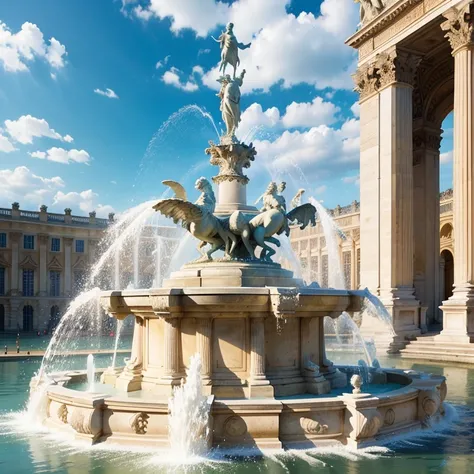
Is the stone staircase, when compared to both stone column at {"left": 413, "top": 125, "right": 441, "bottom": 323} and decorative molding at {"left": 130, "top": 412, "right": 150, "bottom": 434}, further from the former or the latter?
decorative molding at {"left": 130, "top": 412, "right": 150, "bottom": 434}

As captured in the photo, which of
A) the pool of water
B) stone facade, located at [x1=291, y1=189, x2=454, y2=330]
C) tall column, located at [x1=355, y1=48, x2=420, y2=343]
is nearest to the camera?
Answer: the pool of water

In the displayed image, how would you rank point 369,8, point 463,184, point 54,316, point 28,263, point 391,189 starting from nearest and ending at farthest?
point 463,184, point 391,189, point 369,8, point 28,263, point 54,316

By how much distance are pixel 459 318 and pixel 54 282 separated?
53813 millimetres

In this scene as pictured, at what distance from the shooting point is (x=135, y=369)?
9547 mm

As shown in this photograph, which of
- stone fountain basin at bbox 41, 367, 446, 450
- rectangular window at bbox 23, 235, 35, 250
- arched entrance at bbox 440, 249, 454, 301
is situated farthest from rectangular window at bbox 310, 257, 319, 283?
stone fountain basin at bbox 41, 367, 446, 450

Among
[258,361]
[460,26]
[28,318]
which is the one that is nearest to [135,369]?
[258,361]

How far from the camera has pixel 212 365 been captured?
8.52 meters

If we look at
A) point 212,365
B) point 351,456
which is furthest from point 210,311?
point 351,456

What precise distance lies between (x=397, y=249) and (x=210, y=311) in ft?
57.6

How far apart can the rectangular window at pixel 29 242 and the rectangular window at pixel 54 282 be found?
12.9ft

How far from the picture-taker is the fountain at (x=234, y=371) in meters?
7.48

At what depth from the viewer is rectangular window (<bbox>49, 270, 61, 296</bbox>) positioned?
211 ft

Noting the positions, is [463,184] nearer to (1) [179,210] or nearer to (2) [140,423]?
(1) [179,210]

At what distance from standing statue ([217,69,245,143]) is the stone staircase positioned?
1242cm
